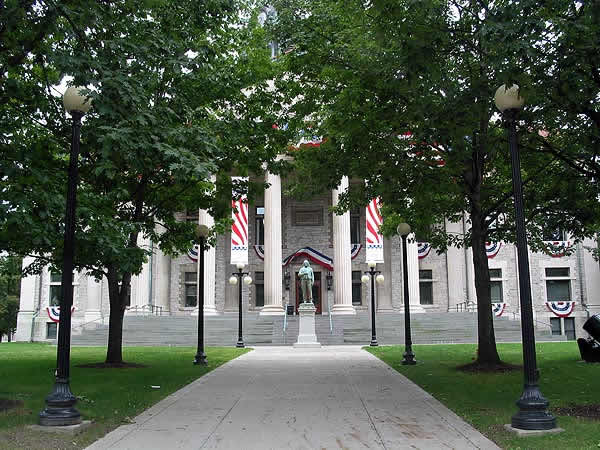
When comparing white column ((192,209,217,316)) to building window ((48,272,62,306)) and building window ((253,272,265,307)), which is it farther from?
building window ((48,272,62,306))

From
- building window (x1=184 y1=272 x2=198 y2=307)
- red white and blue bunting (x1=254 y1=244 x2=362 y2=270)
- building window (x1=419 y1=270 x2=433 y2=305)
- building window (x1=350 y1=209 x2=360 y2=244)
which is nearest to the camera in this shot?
red white and blue bunting (x1=254 y1=244 x2=362 y2=270)

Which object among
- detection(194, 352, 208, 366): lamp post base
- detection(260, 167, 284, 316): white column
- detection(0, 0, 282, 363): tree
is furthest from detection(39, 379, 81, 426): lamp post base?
detection(260, 167, 284, 316): white column

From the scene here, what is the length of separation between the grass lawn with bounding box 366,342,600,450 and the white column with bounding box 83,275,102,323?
1184 inches

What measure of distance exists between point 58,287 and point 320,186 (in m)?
35.6

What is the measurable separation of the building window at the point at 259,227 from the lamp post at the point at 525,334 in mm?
39445

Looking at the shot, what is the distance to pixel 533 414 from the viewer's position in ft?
24.6

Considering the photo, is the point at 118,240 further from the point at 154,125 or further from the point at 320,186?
the point at 320,186

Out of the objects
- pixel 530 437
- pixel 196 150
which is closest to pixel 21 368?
pixel 196 150

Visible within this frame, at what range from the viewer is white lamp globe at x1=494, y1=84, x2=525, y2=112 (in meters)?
8.36

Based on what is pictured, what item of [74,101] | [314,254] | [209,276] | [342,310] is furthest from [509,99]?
[314,254]

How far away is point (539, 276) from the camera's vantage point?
45.9 metres

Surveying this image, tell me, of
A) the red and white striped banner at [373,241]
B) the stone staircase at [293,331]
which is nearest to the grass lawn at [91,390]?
the stone staircase at [293,331]

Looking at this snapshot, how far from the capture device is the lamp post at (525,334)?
7477 mm

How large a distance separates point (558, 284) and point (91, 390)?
4258 cm
